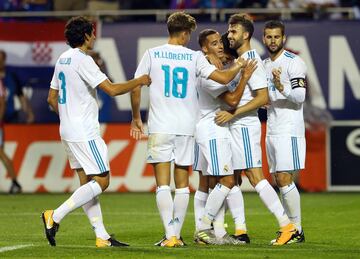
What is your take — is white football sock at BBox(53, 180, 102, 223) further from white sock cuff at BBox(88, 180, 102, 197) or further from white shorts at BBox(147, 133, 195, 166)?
Answer: white shorts at BBox(147, 133, 195, 166)

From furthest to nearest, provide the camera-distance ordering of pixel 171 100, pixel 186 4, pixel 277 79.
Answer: pixel 186 4, pixel 277 79, pixel 171 100

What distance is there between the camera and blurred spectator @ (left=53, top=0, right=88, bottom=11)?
22.6m

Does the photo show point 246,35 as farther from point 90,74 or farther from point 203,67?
point 90,74

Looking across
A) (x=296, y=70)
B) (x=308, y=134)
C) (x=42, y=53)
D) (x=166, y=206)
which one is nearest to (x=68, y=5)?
(x=42, y=53)

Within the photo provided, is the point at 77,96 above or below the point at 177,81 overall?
below

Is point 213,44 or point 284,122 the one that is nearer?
point 213,44

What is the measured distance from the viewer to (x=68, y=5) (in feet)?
74.3

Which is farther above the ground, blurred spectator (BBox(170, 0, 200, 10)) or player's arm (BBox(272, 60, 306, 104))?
blurred spectator (BBox(170, 0, 200, 10))

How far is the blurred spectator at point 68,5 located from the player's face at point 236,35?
419 inches

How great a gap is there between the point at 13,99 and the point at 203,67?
1037cm

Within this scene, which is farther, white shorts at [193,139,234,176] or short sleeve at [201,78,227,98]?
white shorts at [193,139,234,176]

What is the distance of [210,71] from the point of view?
1180 centimetres

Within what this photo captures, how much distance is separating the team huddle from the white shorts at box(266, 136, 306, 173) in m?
0.01

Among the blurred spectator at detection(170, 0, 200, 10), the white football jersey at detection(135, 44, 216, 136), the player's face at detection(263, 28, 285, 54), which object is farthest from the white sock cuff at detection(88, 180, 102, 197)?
the blurred spectator at detection(170, 0, 200, 10)
